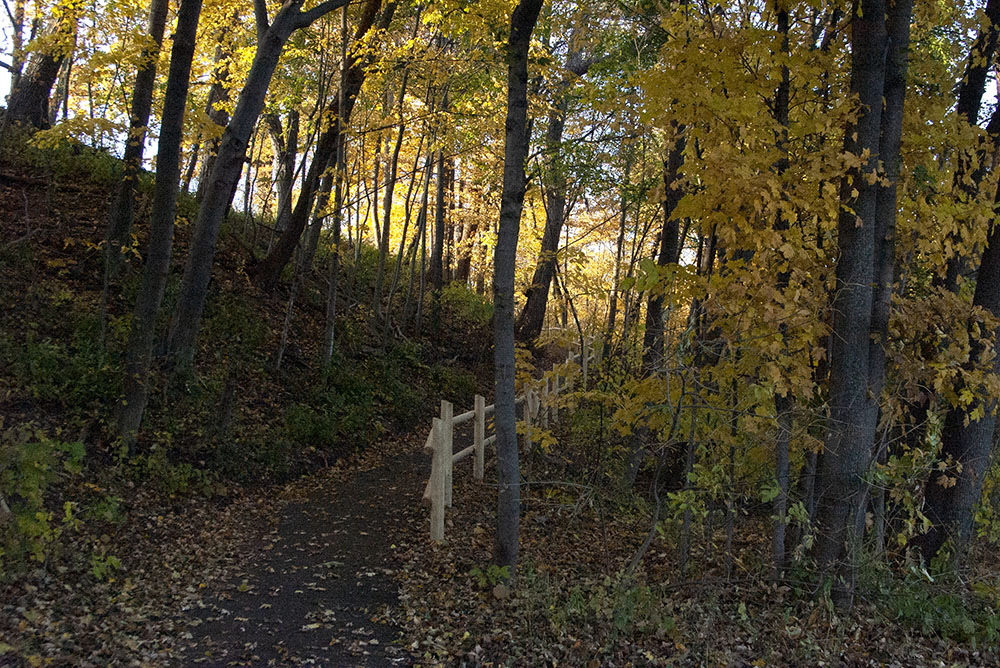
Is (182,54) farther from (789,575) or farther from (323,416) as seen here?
(789,575)

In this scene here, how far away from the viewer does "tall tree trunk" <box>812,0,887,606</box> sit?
203 inches

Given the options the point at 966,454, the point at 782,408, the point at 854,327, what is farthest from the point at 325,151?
the point at 966,454

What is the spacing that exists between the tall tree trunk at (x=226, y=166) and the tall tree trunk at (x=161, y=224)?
788 mm

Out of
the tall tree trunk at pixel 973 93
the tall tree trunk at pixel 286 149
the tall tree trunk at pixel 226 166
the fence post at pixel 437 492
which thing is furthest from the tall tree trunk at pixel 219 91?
the tall tree trunk at pixel 973 93

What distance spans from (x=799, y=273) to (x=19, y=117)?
13.8m

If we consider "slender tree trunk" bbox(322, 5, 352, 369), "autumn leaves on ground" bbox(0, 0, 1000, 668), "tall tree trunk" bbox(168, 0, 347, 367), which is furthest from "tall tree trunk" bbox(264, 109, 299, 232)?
"tall tree trunk" bbox(168, 0, 347, 367)

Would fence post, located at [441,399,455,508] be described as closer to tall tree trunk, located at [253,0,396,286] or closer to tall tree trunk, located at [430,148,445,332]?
tall tree trunk, located at [253,0,396,286]

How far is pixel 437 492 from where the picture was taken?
694cm

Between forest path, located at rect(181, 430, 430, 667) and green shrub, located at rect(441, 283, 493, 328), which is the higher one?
green shrub, located at rect(441, 283, 493, 328)

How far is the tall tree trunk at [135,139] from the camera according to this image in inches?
323

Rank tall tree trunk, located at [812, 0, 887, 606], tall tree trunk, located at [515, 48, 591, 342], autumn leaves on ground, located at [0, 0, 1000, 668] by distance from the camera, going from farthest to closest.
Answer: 1. tall tree trunk, located at [515, 48, 591, 342]
2. tall tree trunk, located at [812, 0, 887, 606]
3. autumn leaves on ground, located at [0, 0, 1000, 668]

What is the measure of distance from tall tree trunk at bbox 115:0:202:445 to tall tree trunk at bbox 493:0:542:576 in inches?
150

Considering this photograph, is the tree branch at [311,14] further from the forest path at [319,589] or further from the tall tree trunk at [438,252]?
the tall tree trunk at [438,252]

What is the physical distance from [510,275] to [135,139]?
5222 millimetres
